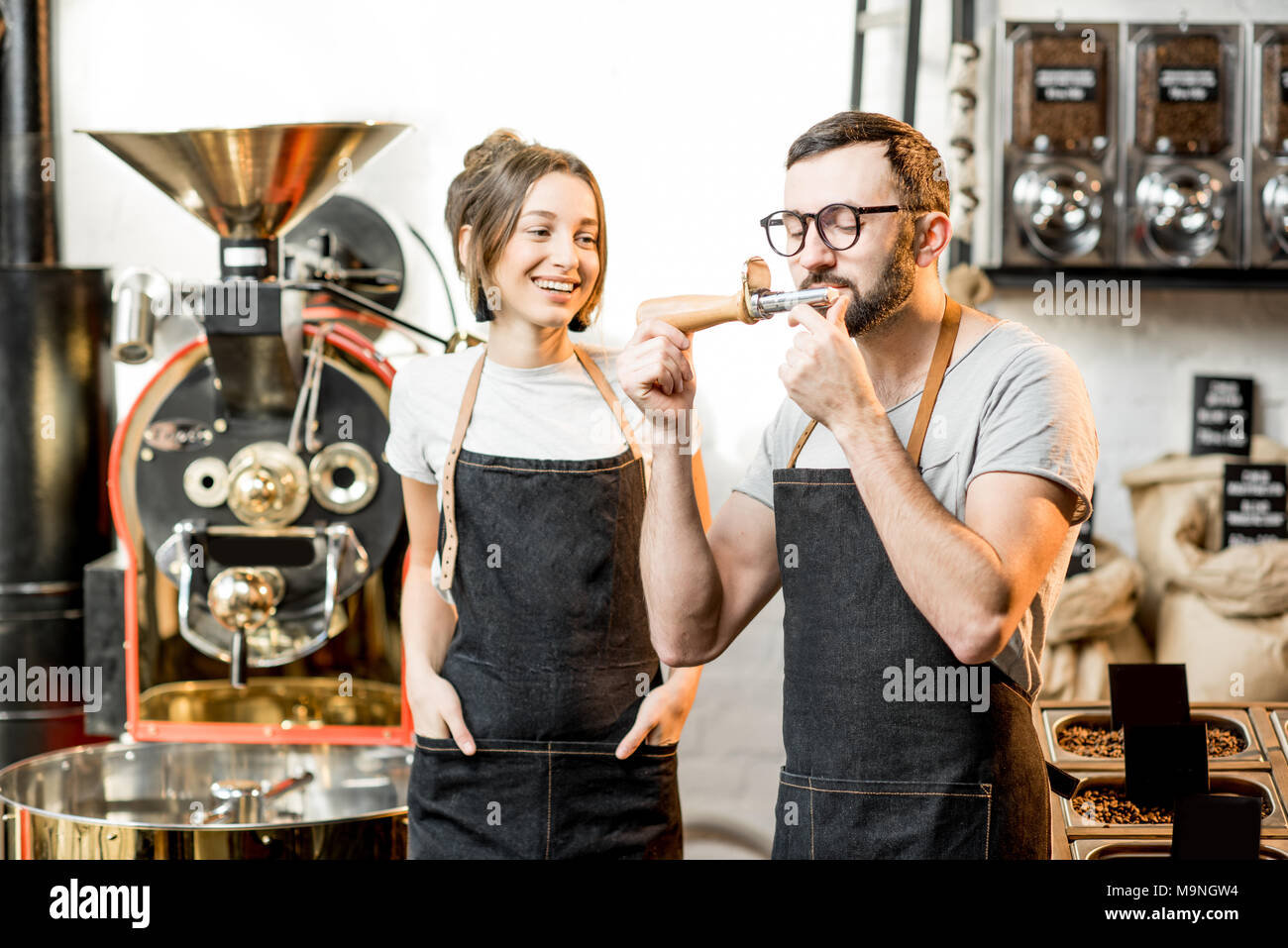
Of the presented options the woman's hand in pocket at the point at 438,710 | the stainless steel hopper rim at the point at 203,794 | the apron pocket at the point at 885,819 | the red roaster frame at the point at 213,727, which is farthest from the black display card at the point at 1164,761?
the red roaster frame at the point at 213,727

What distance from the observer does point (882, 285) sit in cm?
129

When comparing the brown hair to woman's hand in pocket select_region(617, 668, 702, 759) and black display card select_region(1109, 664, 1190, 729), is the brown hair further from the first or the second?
black display card select_region(1109, 664, 1190, 729)

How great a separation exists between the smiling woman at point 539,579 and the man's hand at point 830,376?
50 centimetres

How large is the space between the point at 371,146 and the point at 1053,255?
1.29 metres

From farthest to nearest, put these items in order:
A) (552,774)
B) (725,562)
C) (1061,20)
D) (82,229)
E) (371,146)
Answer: (82,229) < (1061,20) < (371,146) < (552,774) < (725,562)

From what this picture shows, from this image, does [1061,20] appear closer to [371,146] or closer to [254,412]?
[371,146]

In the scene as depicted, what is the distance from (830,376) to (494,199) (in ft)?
2.06

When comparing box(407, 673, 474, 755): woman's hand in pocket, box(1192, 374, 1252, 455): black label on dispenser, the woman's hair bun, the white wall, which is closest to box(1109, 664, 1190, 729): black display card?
box(407, 673, 474, 755): woman's hand in pocket

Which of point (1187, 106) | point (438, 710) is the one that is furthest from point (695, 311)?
point (1187, 106)

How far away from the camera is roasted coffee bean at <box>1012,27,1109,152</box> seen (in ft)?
7.85

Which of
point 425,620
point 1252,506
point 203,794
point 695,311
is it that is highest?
point 695,311

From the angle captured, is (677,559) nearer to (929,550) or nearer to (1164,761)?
(929,550)
